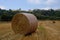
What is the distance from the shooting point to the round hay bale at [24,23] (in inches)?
377

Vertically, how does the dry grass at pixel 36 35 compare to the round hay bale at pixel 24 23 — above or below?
below

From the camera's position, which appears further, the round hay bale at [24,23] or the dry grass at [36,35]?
the round hay bale at [24,23]

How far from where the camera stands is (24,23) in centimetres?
977

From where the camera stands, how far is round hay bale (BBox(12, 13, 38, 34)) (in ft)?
31.4

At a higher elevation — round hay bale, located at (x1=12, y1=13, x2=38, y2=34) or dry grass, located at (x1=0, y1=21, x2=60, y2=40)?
round hay bale, located at (x1=12, y1=13, x2=38, y2=34)

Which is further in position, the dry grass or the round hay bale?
the round hay bale

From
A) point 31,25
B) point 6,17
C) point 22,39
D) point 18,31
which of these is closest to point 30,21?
point 31,25

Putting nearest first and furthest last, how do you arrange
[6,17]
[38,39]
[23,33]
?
[38,39] → [23,33] → [6,17]

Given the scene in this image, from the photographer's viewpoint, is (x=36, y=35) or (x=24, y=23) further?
(x=24, y=23)

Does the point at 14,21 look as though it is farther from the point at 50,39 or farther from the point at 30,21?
the point at 50,39

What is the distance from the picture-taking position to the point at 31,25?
9695mm

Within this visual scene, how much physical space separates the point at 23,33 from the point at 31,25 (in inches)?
25.1

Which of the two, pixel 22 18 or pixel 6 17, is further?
pixel 6 17

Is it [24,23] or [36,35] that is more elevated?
[24,23]
